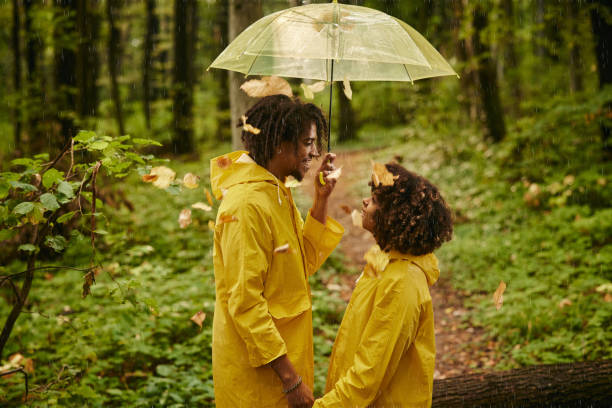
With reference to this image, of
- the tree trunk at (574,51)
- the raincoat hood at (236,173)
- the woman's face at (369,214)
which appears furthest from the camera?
the tree trunk at (574,51)

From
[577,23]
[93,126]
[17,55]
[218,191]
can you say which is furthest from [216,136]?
[218,191]

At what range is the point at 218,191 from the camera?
7.73 feet

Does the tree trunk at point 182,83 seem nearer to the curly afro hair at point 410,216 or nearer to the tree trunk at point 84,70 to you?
the tree trunk at point 84,70

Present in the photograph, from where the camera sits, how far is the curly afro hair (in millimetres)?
2205

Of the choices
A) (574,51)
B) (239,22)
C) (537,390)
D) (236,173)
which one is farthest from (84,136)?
(574,51)

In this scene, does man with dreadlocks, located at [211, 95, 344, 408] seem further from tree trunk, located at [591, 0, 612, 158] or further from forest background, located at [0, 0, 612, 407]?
tree trunk, located at [591, 0, 612, 158]

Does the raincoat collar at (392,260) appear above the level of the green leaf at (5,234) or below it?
below

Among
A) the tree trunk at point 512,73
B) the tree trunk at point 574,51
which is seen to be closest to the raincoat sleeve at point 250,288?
the tree trunk at point 574,51

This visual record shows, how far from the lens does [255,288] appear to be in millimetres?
Result: 2023

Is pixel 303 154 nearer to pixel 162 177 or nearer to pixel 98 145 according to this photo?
pixel 162 177

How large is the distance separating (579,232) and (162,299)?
19.1 ft

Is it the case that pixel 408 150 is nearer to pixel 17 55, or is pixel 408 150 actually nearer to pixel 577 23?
pixel 577 23

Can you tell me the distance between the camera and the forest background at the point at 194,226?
9.93 ft

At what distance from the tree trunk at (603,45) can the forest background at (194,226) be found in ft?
0.09
